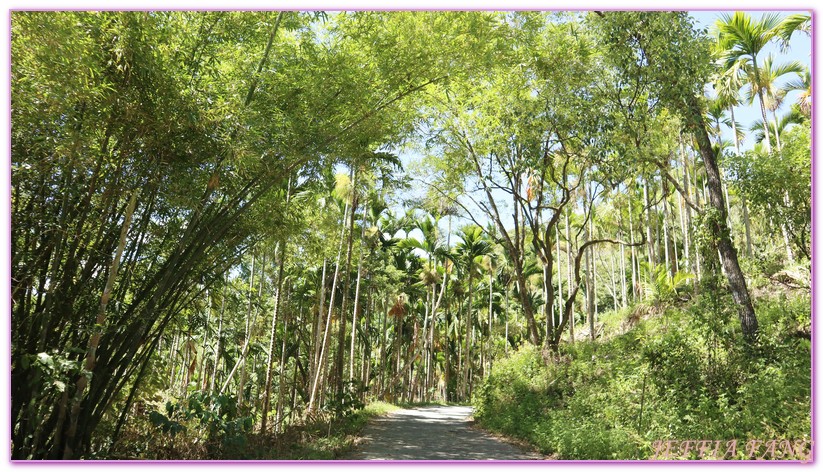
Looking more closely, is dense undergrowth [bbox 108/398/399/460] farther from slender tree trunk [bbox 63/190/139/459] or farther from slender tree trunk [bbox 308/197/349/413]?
slender tree trunk [bbox 308/197/349/413]

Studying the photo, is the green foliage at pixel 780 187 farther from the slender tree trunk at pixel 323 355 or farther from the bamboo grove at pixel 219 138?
the slender tree trunk at pixel 323 355

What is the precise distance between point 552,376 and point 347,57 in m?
6.41

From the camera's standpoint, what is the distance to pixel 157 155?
417cm

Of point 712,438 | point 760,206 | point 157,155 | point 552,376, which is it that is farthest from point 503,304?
point 157,155

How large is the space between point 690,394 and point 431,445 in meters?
3.11

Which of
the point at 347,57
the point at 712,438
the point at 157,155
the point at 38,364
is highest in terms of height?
the point at 347,57

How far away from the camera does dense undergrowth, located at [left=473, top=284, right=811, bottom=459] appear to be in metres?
4.84

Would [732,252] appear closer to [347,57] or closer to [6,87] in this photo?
[347,57]

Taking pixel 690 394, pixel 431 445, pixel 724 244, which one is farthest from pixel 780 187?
pixel 431 445

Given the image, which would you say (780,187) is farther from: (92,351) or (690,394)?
(92,351)

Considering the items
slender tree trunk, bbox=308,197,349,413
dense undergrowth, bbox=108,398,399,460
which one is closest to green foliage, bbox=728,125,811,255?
dense undergrowth, bbox=108,398,399,460

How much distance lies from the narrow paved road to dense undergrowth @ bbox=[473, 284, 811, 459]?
468mm

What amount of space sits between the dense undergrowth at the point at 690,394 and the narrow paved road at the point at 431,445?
468 mm

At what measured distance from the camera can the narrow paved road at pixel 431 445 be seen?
6052 millimetres
